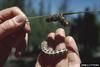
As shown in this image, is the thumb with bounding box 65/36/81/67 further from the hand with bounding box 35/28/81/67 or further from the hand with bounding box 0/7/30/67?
the hand with bounding box 0/7/30/67

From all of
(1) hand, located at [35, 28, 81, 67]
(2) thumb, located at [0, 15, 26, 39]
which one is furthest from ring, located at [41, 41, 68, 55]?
(2) thumb, located at [0, 15, 26, 39]

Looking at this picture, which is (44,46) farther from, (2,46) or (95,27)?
(95,27)

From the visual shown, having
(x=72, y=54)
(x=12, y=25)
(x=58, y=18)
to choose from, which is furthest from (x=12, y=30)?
(x=72, y=54)

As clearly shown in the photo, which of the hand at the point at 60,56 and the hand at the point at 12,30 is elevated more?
the hand at the point at 12,30

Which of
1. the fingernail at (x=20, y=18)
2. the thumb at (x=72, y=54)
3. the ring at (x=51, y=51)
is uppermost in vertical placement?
the fingernail at (x=20, y=18)

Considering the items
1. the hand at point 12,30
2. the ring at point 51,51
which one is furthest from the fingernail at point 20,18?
the ring at point 51,51

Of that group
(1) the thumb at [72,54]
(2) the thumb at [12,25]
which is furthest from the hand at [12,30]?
(1) the thumb at [72,54]

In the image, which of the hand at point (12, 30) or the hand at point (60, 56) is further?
the hand at point (60, 56)

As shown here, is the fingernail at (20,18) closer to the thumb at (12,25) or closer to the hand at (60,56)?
the thumb at (12,25)
